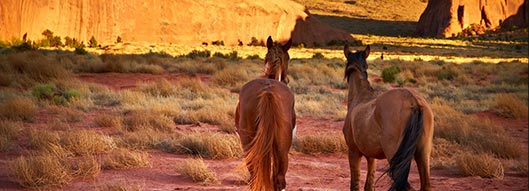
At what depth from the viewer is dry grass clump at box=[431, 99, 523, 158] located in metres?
11.5

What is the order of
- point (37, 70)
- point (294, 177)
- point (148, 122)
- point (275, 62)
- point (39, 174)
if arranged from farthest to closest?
point (37, 70) < point (148, 122) < point (294, 177) < point (39, 174) < point (275, 62)

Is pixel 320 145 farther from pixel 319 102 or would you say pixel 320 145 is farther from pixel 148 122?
pixel 319 102

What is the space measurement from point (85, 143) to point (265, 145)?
5238 mm

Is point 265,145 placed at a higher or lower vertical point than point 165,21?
lower

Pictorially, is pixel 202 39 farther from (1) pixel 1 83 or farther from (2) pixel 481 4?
(2) pixel 481 4

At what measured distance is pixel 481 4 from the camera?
87.6 meters

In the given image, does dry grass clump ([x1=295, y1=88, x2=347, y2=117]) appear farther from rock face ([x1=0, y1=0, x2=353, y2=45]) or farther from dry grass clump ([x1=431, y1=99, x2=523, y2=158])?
rock face ([x1=0, y1=0, x2=353, y2=45])

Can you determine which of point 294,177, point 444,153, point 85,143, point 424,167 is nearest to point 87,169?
point 85,143

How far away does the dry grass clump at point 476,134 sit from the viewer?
11.5 m

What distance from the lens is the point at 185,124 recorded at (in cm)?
1543

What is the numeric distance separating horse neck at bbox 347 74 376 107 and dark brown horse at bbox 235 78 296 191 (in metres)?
0.68

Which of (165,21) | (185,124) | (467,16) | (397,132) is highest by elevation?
(467,16)

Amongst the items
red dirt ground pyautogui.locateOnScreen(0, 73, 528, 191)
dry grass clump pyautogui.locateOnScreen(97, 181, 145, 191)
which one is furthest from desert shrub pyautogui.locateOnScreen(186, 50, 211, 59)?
dry grass clump pyautogui.locateOnScreen(97, 181, 145, 191)

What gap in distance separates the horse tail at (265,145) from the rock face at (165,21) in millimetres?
35397
